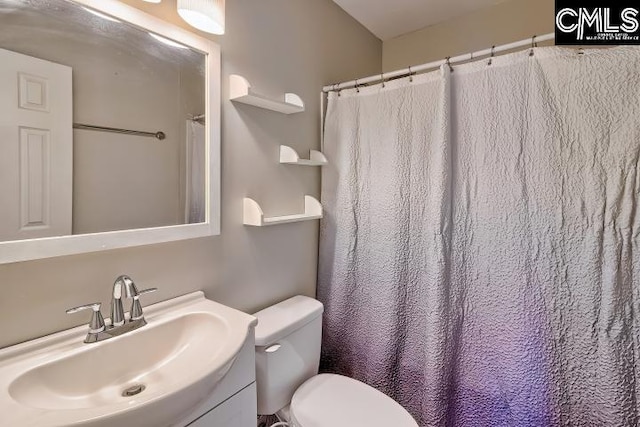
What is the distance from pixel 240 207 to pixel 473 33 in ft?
5.68

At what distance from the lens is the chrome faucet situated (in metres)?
0.88

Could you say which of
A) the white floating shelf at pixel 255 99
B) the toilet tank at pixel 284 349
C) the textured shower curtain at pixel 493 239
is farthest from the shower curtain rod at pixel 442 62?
Result: the toilet tank at pixel 284 349

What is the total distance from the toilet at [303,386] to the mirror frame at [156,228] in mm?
487

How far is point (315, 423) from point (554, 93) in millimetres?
1522

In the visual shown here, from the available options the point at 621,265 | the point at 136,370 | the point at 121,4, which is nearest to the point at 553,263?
the point at 621,265

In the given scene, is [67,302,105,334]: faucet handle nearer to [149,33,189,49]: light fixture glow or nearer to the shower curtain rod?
[149,33,189,49]: light fixture glow

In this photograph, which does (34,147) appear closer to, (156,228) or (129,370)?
(156,228)

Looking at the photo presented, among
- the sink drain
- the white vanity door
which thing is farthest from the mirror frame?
the white vanity door

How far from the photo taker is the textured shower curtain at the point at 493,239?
3.50 ft

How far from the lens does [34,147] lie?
0.84 metres

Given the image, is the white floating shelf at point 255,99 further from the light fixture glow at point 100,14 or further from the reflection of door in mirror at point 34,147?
the reflection of door in mirror at point 34,147

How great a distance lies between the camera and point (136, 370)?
0.92 metres

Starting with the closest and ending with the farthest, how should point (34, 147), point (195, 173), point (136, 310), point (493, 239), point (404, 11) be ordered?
point (34, 147) < point (136, 310) < point (195, 173) < point (493, 239) < point (404, 11)

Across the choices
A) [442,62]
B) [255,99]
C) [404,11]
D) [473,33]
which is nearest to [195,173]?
[255,99]
